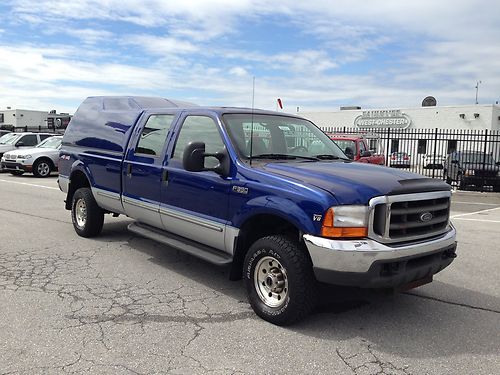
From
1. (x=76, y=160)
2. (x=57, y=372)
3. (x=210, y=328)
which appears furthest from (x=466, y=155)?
(x=57, y=372)

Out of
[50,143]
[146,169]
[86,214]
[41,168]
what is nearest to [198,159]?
[146,169]

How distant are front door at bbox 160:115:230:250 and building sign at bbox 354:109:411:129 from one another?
37292 mm

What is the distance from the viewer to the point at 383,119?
134 ft

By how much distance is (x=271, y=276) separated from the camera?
423 centimetres

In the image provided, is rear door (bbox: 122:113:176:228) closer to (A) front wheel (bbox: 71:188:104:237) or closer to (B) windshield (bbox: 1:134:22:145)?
(A) front wheel (bbox: 71:188:104:237)

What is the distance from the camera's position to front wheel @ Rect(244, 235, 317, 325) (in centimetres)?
394

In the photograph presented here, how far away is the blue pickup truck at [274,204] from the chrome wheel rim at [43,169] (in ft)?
46.3

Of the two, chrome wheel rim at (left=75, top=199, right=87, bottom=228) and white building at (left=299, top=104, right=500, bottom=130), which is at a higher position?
white building at (left=299, top=104, right=500, bottom=130)

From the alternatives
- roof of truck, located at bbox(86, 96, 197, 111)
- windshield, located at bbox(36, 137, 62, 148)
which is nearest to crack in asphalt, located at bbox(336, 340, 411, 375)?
roof of truck, located at bbox(86, 96, 197, 111)

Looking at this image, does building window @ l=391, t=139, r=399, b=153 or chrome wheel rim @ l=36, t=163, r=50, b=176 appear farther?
building window @ l=391, t=139, r=399, b=153

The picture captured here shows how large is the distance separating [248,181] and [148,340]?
1613mm

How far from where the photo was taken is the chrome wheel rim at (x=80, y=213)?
286 inches

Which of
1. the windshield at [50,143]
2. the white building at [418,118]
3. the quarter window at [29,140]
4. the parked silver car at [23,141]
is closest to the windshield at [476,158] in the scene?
the windshield at [50,143]

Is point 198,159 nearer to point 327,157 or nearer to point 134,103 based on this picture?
point 327,157
